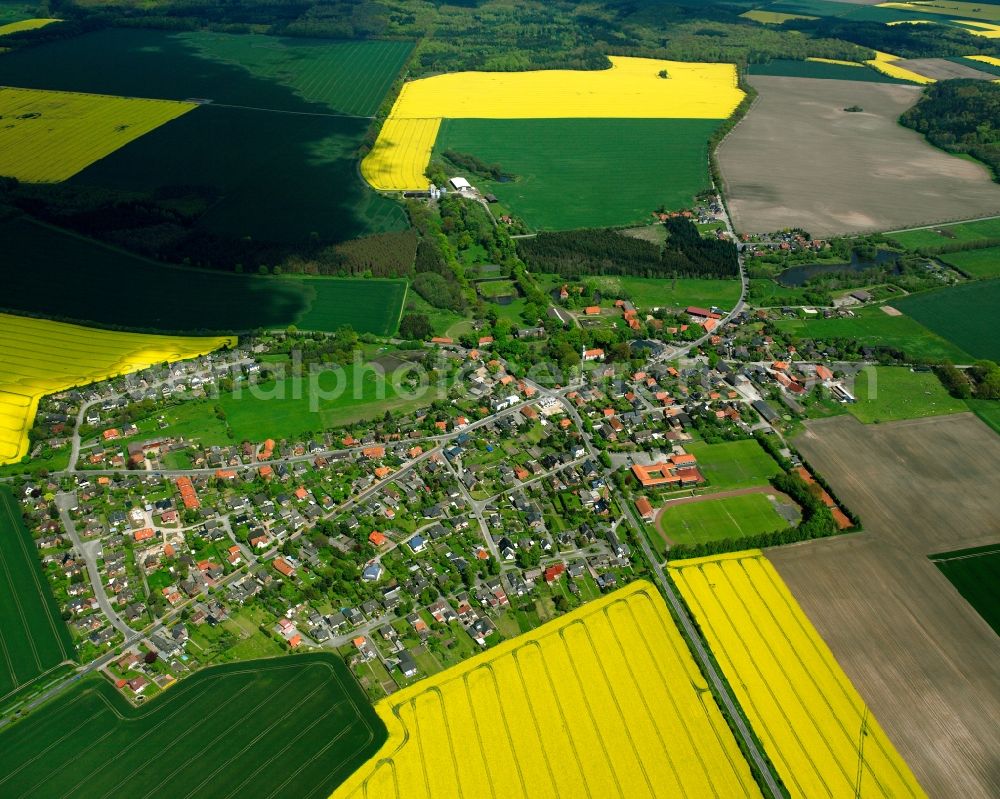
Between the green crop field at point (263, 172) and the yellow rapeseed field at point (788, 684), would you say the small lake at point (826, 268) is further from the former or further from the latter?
the green crop field at point (263, 172)

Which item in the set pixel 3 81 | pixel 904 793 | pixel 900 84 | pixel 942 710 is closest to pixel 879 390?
pixel 942 710

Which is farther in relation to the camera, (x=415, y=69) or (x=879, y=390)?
(x=415, y=69)

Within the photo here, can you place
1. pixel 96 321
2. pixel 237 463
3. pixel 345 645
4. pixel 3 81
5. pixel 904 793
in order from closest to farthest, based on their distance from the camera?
pixel 904 793
pixel 345 645
pixel 237 463
pixel 96 321
pixel 3 81

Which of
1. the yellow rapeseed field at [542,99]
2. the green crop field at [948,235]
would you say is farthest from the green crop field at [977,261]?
the yellow rapeseed field at [542,99]

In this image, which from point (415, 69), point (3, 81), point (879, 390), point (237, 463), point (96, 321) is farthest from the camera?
point (415, 69)

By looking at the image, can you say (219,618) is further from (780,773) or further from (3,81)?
(3,81)

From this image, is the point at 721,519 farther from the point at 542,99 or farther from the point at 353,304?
the point at 542,99
